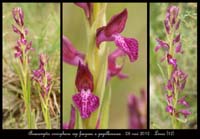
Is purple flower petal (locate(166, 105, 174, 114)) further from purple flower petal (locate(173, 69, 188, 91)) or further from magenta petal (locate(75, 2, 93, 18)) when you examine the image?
magenta petal (locate(75, 2, 93, 18))

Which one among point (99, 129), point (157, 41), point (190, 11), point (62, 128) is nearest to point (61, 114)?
point (62, 128)

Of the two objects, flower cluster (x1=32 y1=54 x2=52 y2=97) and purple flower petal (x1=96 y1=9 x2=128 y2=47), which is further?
flower cluster (x1=32 y1=54 x2=52 y2=97)

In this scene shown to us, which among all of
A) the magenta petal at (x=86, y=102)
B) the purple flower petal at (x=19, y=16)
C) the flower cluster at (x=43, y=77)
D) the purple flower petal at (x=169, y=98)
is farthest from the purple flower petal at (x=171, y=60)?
the purple flower petal at (x=19, y=16)

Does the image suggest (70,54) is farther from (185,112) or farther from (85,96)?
(185,112)

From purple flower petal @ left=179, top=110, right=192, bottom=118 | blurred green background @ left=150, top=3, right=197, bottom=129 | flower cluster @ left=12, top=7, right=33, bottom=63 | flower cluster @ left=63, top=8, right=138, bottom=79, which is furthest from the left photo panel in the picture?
purple flower petal @ left=179, top=110, right=192, bottom=118

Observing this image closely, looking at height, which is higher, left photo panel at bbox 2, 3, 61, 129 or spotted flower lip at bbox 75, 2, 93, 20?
spotted flower lip at bbox 75, 2, 93, 20

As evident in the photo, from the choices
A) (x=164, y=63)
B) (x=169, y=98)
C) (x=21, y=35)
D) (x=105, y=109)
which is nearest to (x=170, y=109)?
(x=169, y=98)
